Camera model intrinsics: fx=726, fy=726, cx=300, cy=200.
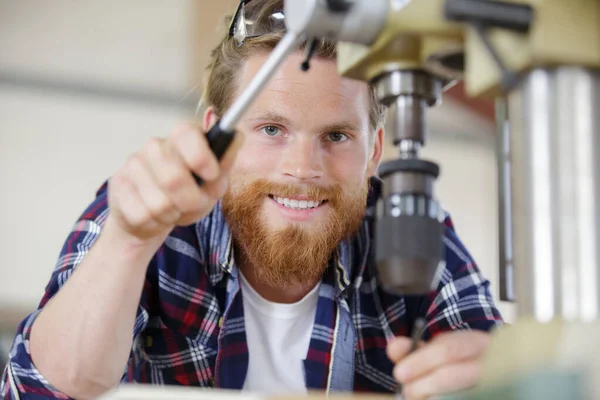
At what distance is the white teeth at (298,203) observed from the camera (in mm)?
1100

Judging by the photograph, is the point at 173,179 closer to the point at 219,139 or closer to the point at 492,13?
the point at 219,139

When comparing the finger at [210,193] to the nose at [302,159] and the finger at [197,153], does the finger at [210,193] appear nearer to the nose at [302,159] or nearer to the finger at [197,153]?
the finger at [197,153]

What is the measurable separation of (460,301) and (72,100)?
2.80 meters

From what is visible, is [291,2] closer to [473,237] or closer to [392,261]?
[392,261]

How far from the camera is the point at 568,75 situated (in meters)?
0.44

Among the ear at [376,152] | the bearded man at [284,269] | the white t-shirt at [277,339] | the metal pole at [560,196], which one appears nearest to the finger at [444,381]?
the metal pole at [560,196]

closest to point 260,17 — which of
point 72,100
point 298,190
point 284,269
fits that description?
point 298,190

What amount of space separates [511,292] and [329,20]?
229 mm

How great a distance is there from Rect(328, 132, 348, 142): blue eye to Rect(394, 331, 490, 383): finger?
0.55 metres

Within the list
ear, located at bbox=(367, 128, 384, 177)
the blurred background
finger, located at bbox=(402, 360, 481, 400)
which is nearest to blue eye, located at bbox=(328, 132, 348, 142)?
ear, located at bbox=(367, 128, 384, 177)

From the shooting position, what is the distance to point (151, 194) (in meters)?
0.61

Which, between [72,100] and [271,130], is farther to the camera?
[72,100]

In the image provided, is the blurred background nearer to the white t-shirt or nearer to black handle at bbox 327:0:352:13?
the white t-shirt

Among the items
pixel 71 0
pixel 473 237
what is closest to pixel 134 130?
pixel 71 0
